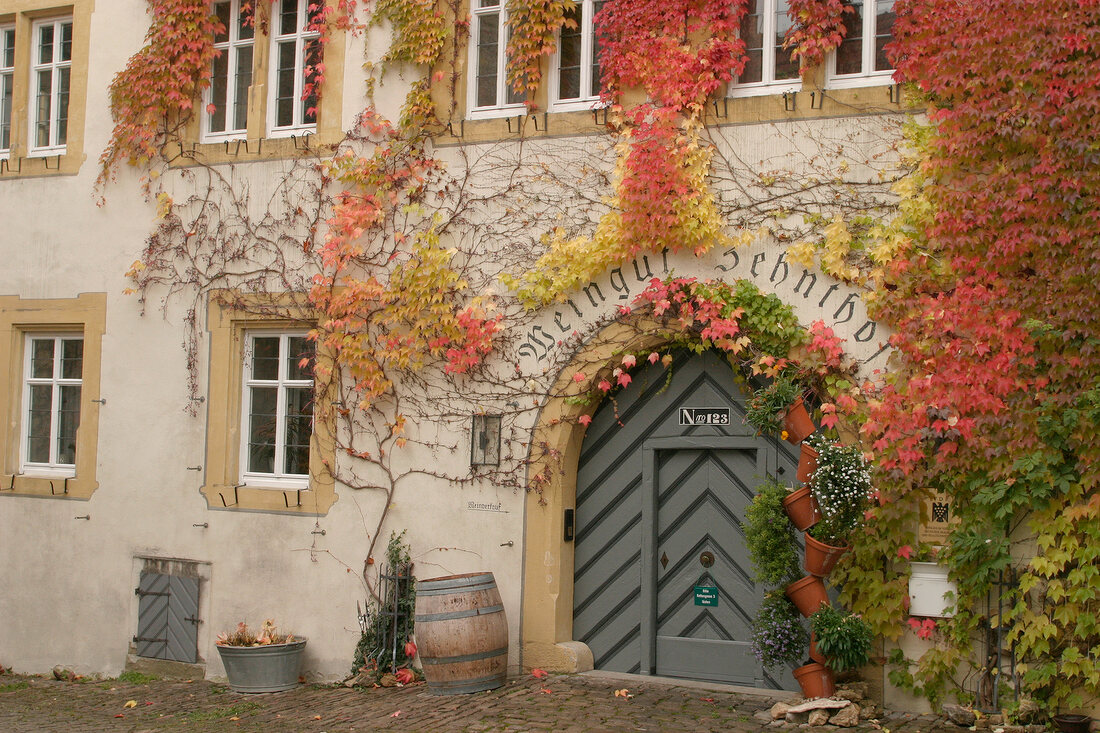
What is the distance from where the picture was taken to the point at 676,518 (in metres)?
8.92

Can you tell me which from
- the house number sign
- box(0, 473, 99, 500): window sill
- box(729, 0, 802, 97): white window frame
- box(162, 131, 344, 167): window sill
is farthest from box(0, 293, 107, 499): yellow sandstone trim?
box(729, 0, 802, 97): white window frame

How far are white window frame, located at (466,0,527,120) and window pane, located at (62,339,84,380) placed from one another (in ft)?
14.8

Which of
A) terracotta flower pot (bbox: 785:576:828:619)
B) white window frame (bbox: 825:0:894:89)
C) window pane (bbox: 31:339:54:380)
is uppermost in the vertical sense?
white window frame (bbox: 825:0:894:89)

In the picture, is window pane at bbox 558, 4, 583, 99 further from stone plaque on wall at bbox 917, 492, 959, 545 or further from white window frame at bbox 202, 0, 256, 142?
stone plaque on wall at bbox 917, 492, 959, 545

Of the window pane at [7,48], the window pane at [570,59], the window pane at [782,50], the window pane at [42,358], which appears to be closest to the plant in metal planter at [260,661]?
the window pane at [42,358]

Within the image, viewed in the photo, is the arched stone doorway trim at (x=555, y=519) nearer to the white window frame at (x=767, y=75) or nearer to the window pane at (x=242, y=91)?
the white window frame at (x=767, y=75)

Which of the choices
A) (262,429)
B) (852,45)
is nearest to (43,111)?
(262,429)

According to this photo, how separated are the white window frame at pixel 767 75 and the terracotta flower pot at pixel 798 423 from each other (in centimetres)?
230

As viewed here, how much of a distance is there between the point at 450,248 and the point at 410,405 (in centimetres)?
130

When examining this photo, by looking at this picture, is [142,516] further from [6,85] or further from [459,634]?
[6,85]

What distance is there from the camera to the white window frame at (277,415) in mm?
10039

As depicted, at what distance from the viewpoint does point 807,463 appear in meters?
7.76

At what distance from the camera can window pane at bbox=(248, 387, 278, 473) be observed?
10.2 metres

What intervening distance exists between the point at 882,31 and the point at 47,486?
8.21 metres
